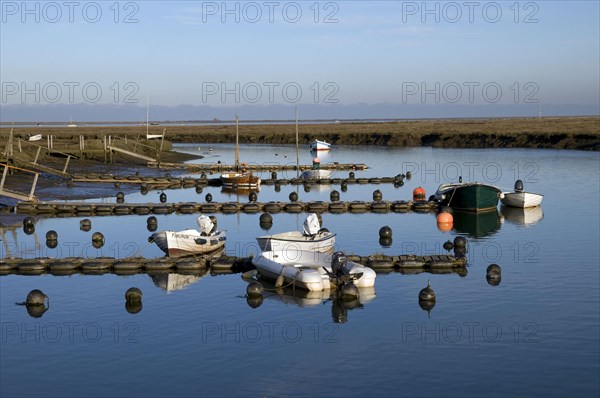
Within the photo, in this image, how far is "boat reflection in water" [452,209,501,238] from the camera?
54.7 metres

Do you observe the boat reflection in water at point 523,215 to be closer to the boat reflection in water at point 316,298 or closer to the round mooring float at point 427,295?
the round mooring float at point 427,295

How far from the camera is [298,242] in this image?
41469mm

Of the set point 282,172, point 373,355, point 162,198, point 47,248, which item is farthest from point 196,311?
point 282,172

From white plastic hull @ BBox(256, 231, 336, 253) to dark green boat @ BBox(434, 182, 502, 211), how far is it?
23224mm

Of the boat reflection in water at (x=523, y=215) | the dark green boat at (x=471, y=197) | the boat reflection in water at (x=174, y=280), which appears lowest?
the boat reflection in water at (x=174, y=280)

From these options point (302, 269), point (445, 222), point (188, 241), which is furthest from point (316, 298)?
point (445, 222)

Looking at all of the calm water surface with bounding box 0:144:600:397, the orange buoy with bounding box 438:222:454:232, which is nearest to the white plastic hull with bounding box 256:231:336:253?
the calm water surface with bounding box 0:144:600:397

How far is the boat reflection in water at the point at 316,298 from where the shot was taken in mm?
34625

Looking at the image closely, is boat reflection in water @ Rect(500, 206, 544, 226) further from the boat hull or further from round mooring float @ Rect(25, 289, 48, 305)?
round mooring float @ Rect(25, 289, 48, 305)

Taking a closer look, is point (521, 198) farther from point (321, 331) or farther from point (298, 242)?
point (321, 331)

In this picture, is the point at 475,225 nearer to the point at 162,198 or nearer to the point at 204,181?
the point at 162,198

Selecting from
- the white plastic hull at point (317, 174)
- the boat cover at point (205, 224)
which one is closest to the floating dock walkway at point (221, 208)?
the boat cover at point (205, 224)

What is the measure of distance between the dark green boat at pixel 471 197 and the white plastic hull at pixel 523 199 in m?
1.44

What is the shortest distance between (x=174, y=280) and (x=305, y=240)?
699 cm
